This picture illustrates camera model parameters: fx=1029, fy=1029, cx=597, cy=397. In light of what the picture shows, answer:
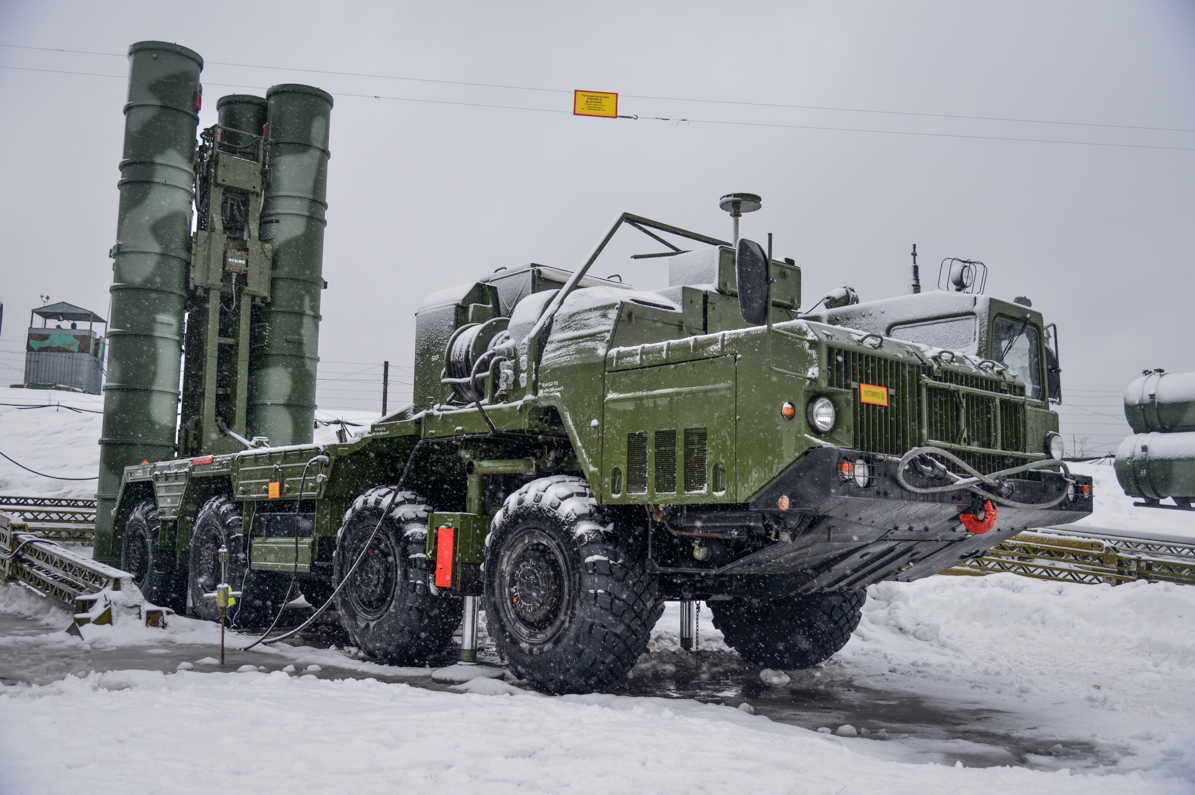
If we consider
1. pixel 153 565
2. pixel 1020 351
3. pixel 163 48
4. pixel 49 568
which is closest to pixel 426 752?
pixel 1020 351

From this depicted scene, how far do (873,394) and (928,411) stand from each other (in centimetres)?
53

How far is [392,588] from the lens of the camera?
855 centimetres

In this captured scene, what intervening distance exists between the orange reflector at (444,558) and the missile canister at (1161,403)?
12.9 metres

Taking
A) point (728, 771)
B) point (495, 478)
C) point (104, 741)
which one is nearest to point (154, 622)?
point (495, 478)

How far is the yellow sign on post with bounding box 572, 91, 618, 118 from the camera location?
1095cm

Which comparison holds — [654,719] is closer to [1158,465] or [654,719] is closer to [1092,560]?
[1092,560]

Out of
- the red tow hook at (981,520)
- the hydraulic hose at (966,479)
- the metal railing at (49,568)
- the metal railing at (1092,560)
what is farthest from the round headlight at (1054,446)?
the metal railing at (49,568)

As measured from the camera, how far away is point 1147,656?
9.05 meters

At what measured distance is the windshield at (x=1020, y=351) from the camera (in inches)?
320

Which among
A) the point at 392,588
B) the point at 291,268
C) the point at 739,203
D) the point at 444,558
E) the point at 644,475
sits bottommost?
the point at 392,588

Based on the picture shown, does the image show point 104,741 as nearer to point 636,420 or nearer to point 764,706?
point 636,420

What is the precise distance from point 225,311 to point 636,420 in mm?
11204

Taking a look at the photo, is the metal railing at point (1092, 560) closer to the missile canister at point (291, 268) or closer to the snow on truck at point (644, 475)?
the snow on truck at point (644, 475)

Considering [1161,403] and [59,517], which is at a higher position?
[1161,403]
